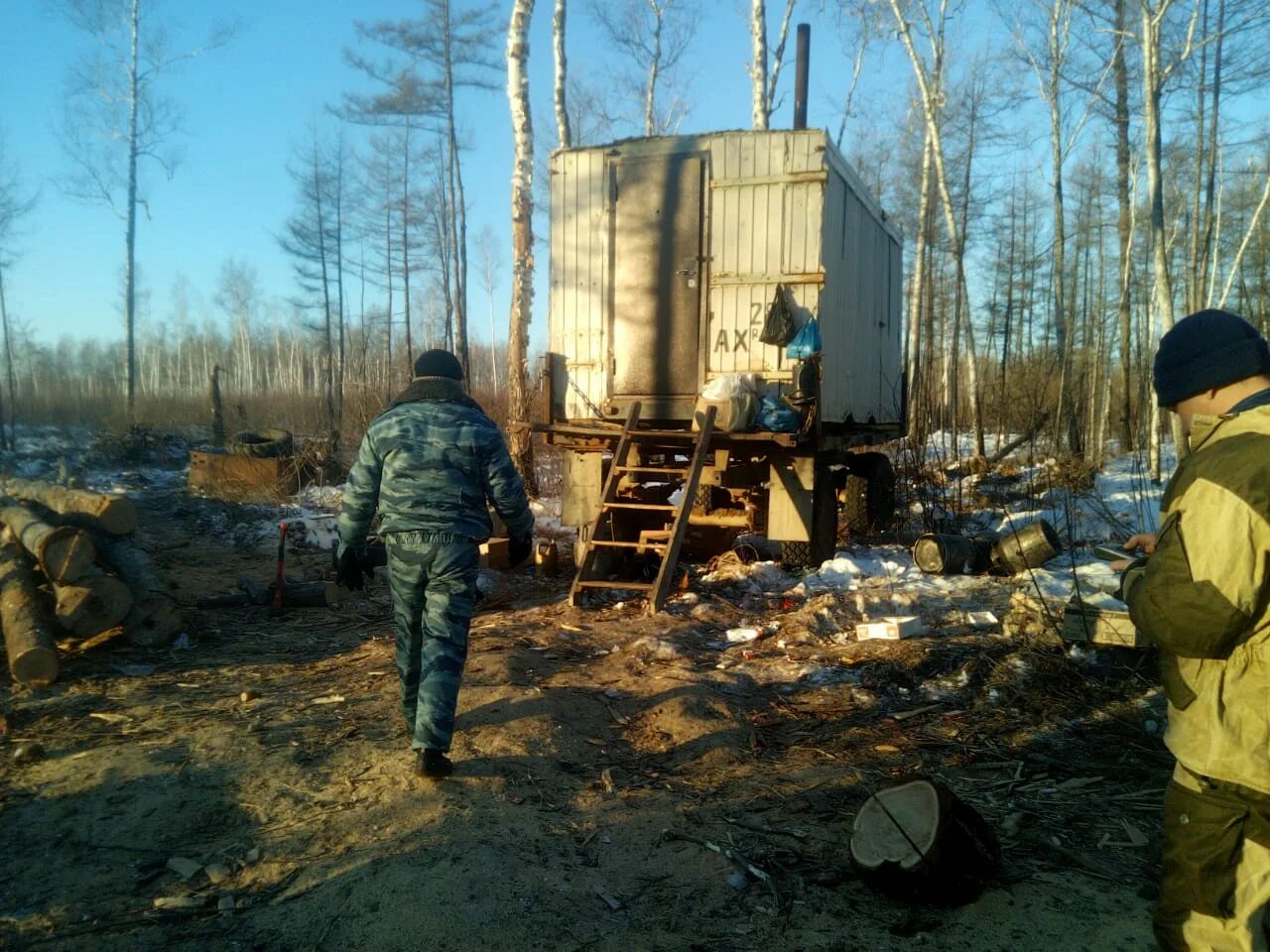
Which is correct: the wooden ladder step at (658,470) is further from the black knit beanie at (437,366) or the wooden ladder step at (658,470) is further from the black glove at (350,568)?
the black glove at (350,568)

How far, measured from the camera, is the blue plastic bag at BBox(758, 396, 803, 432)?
714cm

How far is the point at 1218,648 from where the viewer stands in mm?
1844

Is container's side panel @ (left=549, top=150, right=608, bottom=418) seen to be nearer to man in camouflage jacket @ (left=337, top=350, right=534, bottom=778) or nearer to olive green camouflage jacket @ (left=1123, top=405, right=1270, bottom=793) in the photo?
man in camouflage jacket @ (left=337, top=350, right=534, bottom=778)

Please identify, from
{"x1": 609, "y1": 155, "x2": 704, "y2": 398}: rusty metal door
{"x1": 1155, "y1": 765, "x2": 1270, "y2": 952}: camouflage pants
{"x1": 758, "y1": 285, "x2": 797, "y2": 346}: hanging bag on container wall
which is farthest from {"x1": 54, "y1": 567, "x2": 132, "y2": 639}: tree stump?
{"x1": 1155, "y1": 765, "x2": 1270, "y2": 952}: camouflage pants

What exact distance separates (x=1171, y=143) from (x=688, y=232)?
63.4ft

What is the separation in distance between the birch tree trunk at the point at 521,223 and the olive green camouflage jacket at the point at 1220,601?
10426 mm

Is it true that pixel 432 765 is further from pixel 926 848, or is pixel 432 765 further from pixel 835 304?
pixel 835 304

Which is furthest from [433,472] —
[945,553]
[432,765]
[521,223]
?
[521,223]

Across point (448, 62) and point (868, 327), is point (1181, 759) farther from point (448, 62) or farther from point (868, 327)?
point (448, 62)

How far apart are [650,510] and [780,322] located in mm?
2028

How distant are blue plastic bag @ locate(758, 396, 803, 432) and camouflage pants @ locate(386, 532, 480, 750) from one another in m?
3.94

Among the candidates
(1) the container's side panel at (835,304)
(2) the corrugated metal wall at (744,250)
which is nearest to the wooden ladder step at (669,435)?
(2) the corrugated metal wall at (744,250)

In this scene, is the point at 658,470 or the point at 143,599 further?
the point at 658,470

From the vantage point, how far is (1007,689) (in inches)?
182
